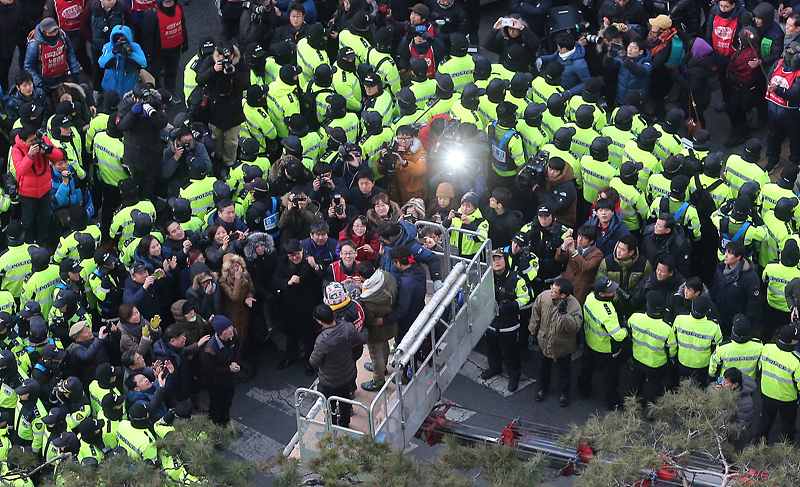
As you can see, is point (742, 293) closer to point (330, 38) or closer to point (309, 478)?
point (309, 478)

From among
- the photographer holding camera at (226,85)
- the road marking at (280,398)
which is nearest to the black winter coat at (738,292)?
the road marking at (280,398)

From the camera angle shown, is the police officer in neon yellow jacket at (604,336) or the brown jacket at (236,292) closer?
the police officer in neon yellow jacket at (604,336)

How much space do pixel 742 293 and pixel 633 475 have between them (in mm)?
4361

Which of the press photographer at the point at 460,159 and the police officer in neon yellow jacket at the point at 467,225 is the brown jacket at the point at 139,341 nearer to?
the police officer in neon yellow jacket at the point at 467,225

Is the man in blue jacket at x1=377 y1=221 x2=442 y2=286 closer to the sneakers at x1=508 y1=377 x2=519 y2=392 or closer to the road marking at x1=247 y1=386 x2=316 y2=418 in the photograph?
the sneakers at x1=508 y1=377 x2=519 y2=392

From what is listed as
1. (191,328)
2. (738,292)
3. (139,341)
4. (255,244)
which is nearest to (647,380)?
(738,292)

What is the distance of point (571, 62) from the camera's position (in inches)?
570

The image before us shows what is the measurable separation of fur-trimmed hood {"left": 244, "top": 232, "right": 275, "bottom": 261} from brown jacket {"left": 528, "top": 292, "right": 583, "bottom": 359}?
8.81 ft

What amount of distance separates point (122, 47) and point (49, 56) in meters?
0.96

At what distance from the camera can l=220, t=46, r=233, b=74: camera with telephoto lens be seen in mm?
13547

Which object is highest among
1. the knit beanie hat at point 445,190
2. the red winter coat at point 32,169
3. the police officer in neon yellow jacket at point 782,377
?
the red winter coat at point 32,169

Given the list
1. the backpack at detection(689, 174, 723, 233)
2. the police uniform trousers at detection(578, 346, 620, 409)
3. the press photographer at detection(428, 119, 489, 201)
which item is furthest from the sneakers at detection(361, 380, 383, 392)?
the backpack at detection(689, 174, 723, 233)

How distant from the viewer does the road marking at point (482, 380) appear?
12.8 m

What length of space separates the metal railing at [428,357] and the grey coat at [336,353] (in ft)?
0.66
